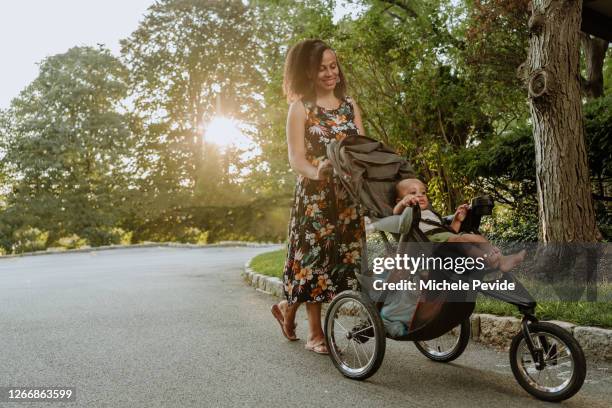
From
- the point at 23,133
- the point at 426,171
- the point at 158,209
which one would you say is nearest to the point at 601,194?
the point at 426,171

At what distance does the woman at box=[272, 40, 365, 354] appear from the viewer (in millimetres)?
4516

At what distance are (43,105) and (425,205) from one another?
2773cm

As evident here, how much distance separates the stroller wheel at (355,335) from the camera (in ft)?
12.7

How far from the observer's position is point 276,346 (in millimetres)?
5090

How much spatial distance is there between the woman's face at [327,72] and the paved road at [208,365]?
208cm

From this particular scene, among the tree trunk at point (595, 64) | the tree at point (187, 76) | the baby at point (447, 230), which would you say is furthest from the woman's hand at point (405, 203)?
the tree at point (187, 76)

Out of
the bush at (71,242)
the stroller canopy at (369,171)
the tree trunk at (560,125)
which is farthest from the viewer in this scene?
the bush at (71,242)

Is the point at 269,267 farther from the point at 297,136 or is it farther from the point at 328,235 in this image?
the point at 297,136

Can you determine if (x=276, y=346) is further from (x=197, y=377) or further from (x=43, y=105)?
(x=43, y=105)

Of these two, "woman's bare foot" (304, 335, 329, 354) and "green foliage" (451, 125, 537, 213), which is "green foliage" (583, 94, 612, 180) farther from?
"woman's bare foot" (304, 335, 329, 354)

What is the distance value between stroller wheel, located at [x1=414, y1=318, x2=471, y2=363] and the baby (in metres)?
0.94

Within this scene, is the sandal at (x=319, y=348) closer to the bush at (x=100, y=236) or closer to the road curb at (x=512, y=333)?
the road curb at (x=512, y=333)

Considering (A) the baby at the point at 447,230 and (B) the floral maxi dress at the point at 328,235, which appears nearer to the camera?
(A) the baby at the point at 447,230

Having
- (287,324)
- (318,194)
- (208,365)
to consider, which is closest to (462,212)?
(318,194)
